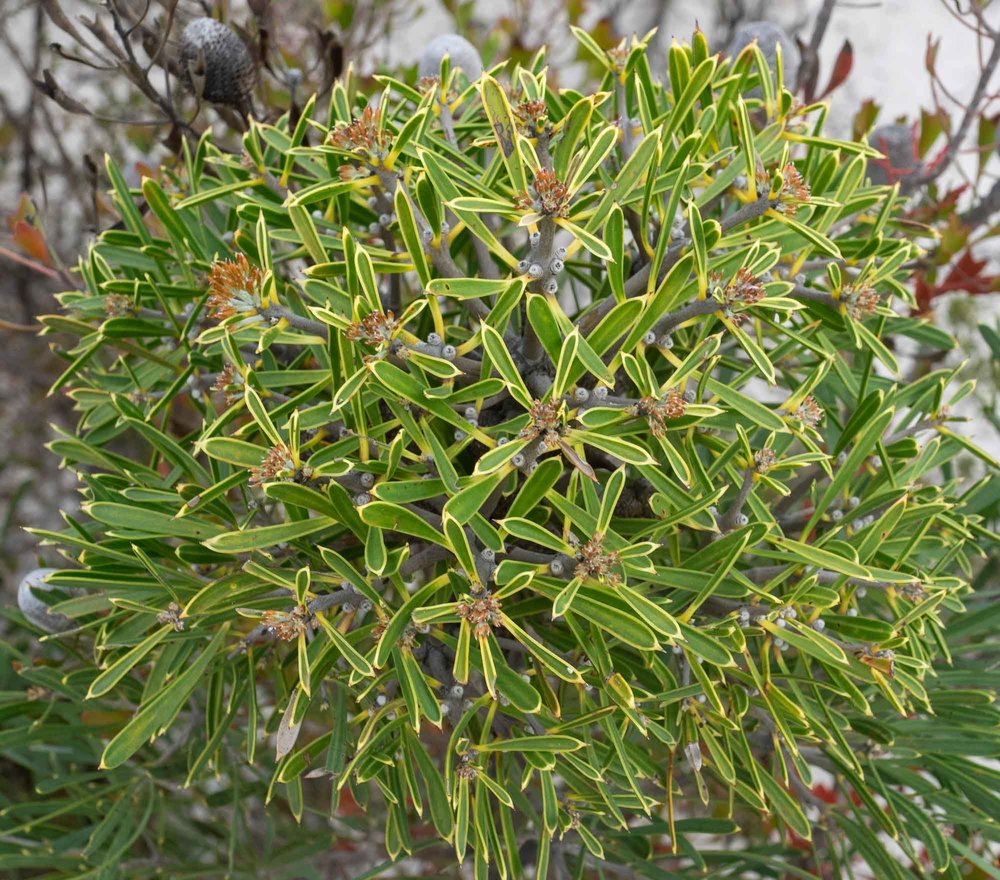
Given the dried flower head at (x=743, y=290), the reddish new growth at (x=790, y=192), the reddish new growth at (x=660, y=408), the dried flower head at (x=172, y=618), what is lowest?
the dried flower head at (x=172, y=618)

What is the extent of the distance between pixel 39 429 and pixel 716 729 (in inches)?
48.3

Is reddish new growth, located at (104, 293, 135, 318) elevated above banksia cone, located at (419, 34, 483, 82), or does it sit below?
below

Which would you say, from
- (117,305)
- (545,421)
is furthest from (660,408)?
(117,305)

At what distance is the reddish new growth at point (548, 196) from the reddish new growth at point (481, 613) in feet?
0.48

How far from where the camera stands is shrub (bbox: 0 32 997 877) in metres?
0.35

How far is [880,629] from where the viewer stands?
395 mm

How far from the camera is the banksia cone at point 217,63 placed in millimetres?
538

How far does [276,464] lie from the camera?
346 millimetres

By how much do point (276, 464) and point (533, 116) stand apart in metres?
0.17

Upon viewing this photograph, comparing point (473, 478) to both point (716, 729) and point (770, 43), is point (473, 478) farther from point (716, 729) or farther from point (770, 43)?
point (770, 43)

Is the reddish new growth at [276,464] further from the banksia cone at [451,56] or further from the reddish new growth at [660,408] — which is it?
the banksia cone at [451,56]

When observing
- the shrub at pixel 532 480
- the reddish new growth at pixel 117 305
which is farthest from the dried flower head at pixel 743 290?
the reddish new growth at pixel 117 305

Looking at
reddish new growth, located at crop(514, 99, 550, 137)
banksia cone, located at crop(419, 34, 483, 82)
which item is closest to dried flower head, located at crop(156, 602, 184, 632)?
reddish new growth, located at crop(514, 99, 550, 137)

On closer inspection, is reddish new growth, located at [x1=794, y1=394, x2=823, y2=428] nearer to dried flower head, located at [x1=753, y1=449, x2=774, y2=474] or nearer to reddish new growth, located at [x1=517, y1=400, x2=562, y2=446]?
dried flower head, located at [x1=753, y1=449, x2=774, y2=474]
